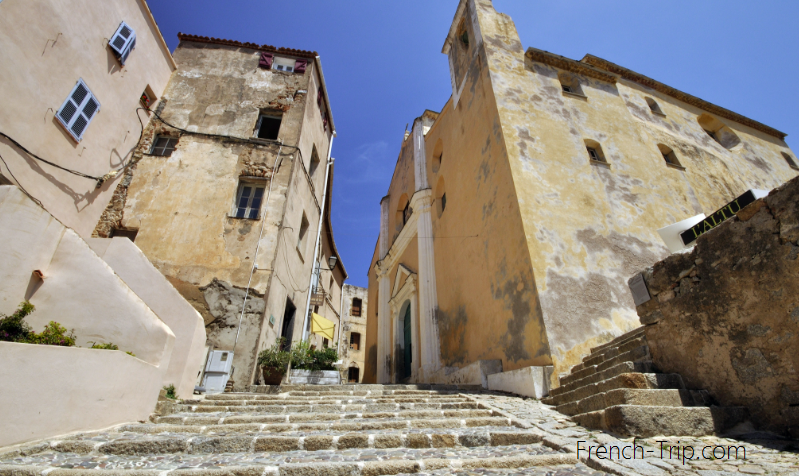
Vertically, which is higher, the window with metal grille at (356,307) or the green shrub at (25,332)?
the window with metal grille at (356,307)

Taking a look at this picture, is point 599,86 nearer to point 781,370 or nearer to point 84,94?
point 781,370

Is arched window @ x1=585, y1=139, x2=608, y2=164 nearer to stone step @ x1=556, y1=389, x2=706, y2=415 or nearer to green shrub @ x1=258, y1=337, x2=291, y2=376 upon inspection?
stone step @ x1=556, y1=389, x2=706, y2=415

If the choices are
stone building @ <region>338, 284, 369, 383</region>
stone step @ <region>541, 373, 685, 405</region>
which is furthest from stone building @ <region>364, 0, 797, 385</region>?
stone building @ <region>338, 284, 369, 383</region>

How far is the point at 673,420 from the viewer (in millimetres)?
3232

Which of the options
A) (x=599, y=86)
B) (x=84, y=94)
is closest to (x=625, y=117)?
(x=599, y=86)

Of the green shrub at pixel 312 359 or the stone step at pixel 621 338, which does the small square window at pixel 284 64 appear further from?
the stone step at pixel 621 338

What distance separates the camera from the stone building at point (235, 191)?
8281 millimetres

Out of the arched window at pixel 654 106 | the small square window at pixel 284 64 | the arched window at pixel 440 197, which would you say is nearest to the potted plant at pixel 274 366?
the arched window at pixel 440 197

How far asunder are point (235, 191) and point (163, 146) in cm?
287

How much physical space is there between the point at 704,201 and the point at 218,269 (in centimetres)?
1331

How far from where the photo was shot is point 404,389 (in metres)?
6.43

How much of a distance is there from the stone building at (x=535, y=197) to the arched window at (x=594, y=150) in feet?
0.12

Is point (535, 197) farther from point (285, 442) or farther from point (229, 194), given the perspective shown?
point (229, 194)

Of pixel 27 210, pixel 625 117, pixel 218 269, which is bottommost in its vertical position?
pixel 27 210
